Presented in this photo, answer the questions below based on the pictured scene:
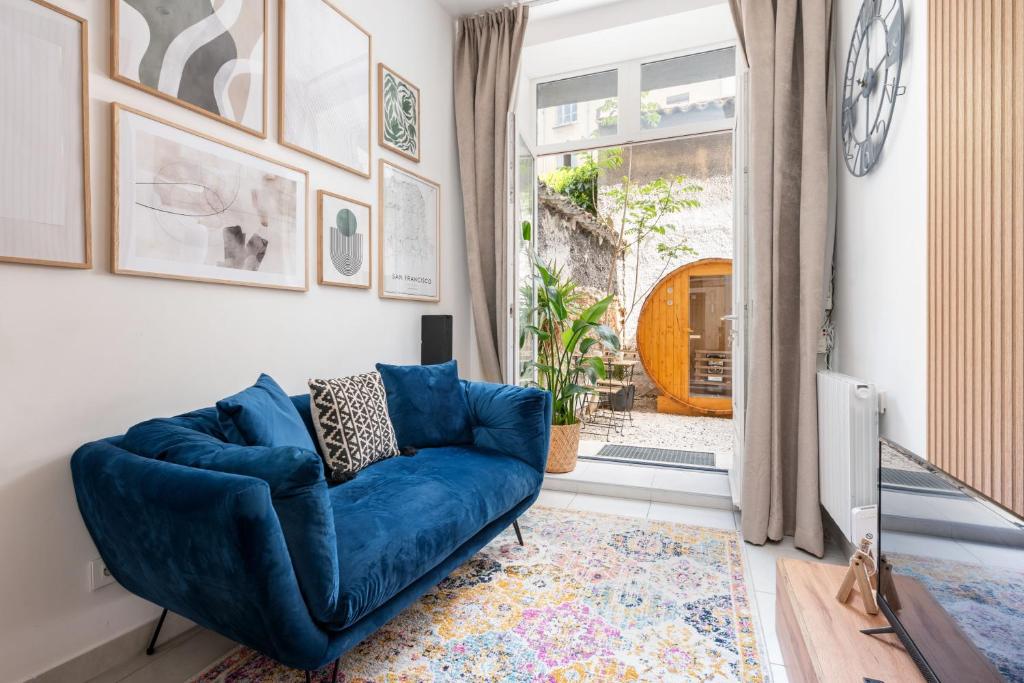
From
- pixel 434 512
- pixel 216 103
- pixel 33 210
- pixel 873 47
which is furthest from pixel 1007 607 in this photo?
pixel 216 103

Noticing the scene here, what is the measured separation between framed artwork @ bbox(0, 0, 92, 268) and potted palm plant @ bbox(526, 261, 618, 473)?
2499mm

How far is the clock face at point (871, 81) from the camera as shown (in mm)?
1743

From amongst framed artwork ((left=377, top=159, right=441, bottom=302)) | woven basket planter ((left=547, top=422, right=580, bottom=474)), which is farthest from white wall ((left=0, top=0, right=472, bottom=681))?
woven basket planter ((left=547, top=422, right=580, bottom=474))

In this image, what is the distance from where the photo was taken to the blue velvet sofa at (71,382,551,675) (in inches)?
43.3

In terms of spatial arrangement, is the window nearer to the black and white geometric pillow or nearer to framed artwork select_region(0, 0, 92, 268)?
the black and white geometric pillow

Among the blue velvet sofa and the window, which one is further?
the window

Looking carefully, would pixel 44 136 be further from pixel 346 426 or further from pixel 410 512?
pixel 410 512

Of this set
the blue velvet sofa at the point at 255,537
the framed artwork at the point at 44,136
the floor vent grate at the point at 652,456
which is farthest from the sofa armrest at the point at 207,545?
the floor vent grate at the point at 652,456

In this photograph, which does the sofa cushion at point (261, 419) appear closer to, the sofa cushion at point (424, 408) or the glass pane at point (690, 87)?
the sofa cushion at point (424, 408)

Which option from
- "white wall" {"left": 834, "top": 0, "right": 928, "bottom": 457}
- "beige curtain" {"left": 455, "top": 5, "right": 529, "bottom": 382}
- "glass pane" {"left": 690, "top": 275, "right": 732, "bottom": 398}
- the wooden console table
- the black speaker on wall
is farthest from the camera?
"glass pane" {"left": 690, "top": 275, "right": 732, "bottom": 398}

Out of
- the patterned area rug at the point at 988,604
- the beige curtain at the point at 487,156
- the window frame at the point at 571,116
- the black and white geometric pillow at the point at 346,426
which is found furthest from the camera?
the window frame at the point at 571,116

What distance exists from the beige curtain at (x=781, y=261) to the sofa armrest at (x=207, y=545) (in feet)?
6.79

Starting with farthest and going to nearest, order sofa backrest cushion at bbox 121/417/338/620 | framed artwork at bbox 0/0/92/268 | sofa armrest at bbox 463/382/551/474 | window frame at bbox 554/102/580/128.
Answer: window frame at bbox 554/102/580/128
sofa armrest at bbox 463/382/551/474
framed artwork at bbox 0/0/92/268
sofa backrest cushion at bbox 121/417/338/620

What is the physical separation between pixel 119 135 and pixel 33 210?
0.34 m
